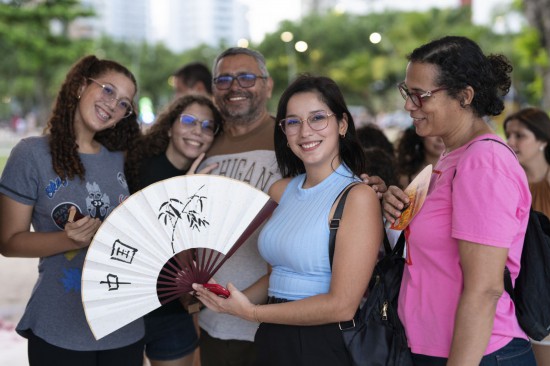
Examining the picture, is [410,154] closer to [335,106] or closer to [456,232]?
[335,106]

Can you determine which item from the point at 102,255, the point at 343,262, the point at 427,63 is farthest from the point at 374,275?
the point at 102,255

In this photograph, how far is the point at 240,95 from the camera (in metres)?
3.37

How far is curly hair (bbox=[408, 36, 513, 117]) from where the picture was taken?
77.2 inches

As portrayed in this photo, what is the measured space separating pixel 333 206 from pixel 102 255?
2.88 ft

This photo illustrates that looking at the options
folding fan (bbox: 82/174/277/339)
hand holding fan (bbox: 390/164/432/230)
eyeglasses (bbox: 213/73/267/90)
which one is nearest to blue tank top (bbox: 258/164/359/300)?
folding fan (bbox: 82/174/277/339)

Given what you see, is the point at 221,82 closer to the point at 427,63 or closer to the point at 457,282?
the point at 427,63

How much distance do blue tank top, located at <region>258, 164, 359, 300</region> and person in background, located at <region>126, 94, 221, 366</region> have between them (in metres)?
0.97

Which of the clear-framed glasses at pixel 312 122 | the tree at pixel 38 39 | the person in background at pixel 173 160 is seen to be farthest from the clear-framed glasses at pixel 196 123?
the tree at pixel 38 39

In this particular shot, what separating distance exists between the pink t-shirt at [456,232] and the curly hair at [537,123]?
88.9 inches

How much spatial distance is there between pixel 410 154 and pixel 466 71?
2.56m

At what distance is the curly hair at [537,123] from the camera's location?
4.00 m

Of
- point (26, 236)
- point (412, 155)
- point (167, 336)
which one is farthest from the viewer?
point (412, 155)

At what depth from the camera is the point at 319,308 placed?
205 centimetres

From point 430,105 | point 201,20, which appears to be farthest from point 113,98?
point 201,20
